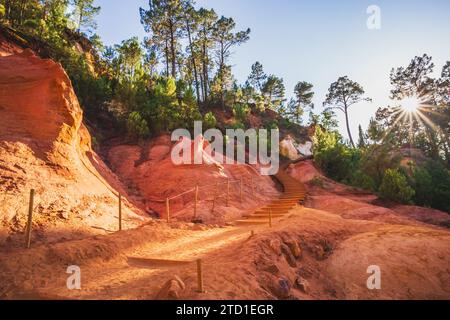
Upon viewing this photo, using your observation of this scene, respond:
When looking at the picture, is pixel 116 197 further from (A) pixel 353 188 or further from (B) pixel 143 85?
(A) pixel 353 188

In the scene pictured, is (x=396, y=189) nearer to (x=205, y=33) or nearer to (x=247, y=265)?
(x=247, y=265)

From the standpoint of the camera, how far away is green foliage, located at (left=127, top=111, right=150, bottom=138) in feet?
69.4

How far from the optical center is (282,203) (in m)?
17.1

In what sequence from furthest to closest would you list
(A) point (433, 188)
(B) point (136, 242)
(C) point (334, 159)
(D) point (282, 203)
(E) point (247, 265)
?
(C) point (334, 159)
(A) point (433, 188)
(D) point (282, 203)
(B) point (136, 242)
(E) point (247, 265)

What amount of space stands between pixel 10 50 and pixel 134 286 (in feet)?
63.2

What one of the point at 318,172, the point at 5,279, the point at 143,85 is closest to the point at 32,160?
the point at 5,279

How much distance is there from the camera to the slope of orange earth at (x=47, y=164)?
342 inches

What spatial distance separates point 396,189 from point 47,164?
20.5 metres

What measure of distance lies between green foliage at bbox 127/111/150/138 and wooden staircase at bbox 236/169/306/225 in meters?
11.5

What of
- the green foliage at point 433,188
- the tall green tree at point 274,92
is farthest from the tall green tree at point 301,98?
the green foliage at point 433,188

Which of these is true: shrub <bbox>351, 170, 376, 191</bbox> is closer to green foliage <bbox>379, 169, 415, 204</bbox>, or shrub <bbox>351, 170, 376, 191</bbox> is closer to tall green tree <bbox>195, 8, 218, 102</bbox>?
green foliage <bbox>379, 169, 415, 204</bbox>

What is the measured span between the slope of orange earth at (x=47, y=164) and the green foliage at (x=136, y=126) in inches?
222

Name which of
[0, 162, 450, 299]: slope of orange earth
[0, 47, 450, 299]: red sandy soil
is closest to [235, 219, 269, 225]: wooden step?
[0, 47, 450, 299]: red sandy soil

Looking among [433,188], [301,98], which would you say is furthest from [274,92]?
[433,188]
